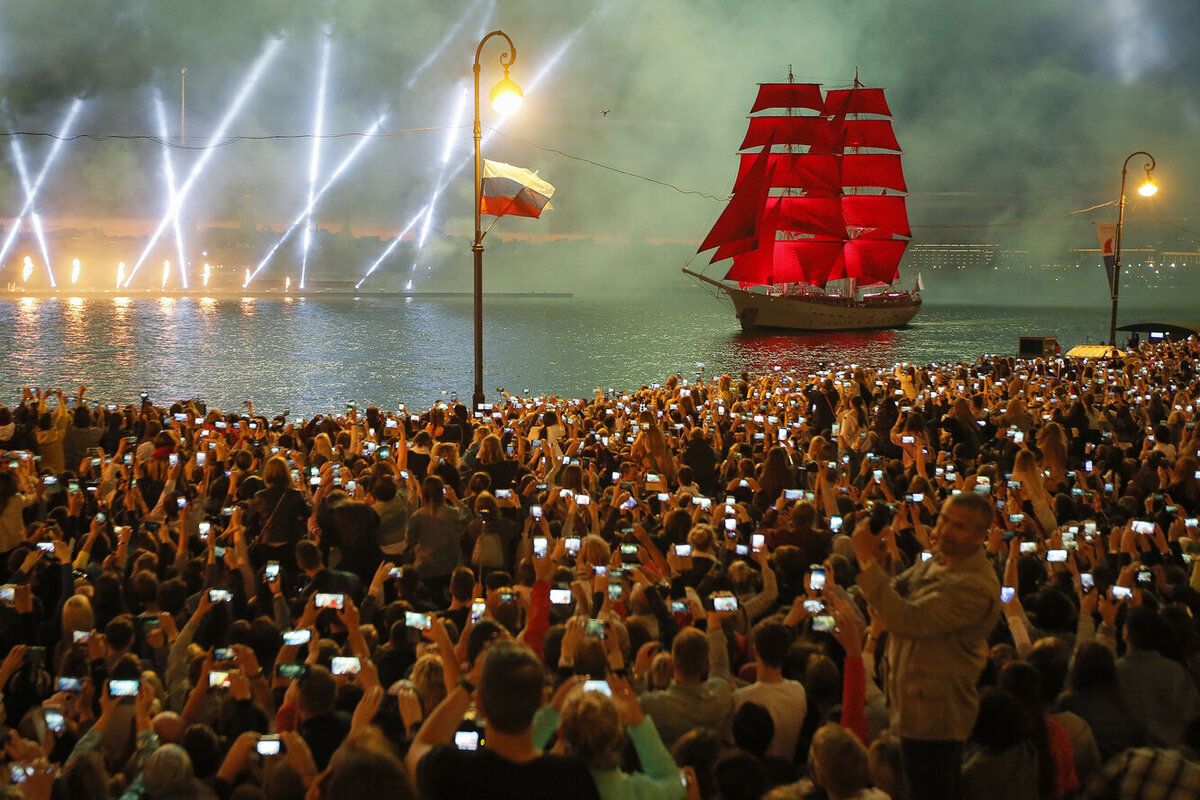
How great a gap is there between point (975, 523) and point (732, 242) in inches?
3460

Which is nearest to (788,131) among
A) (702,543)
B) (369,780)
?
(702,543)

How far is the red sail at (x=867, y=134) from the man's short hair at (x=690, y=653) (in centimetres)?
11196

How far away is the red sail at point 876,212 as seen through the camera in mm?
116875

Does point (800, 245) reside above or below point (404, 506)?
above

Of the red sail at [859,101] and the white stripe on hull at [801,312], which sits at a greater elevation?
the red sail at [859,101]

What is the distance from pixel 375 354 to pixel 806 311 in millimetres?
57845

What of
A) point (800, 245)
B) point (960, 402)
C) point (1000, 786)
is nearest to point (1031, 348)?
point (960, 402)

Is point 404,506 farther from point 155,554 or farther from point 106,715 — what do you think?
point 106,715

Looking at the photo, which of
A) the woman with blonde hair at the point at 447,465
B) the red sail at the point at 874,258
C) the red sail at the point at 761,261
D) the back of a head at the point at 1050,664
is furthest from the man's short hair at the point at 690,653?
the red sail at the point at 874,258

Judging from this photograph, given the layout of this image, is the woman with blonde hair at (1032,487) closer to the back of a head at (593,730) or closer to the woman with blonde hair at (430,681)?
the woman with blonde hair at (430,681)

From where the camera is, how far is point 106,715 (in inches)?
175

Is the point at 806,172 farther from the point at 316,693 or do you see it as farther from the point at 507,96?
the point at 316,693

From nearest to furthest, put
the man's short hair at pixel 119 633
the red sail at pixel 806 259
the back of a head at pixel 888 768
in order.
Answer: the back of a head at pixel 888 768
the man's short hair at pixel 119 633
the red sail at pixel 806 259

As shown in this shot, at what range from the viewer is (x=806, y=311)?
125 m
